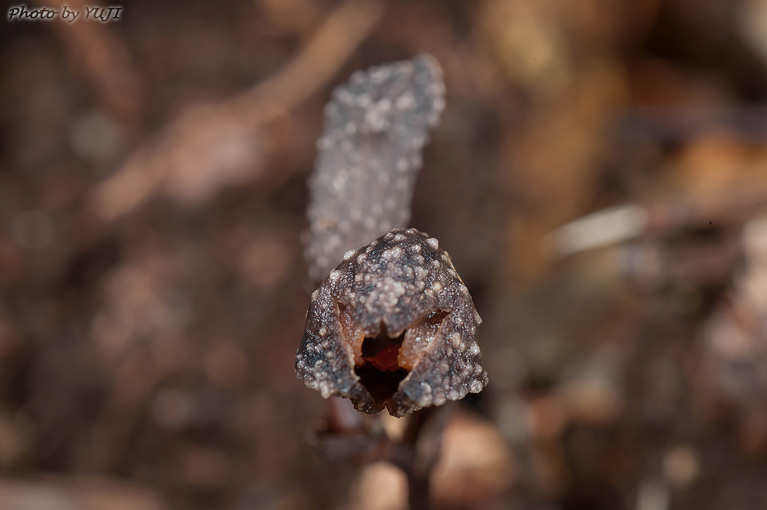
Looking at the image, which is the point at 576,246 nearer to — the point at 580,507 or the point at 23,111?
the point at 580,507

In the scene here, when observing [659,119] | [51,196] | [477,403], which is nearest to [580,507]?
[477,403]

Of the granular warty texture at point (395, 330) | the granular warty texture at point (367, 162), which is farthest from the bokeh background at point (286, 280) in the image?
the granular warty texture at point (395, 330)

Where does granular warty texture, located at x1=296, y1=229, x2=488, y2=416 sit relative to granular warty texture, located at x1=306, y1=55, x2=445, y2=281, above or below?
below

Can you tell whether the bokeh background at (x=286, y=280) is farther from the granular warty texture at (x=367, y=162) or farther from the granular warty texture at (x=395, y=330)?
the granular warty texture at (x=395, y=330)


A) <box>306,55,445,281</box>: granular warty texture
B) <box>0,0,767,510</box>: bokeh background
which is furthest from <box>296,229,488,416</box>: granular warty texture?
<box>0,0,767,510</box>: bokeh background

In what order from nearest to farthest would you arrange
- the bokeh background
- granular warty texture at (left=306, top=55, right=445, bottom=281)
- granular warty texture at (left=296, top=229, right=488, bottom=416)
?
1. granular warty texture at (left=296, top=229, right=488, bottom=416)
2. granular warty texture at (left=306, top=55, right=445, bottom=281)
3. the bokeh background

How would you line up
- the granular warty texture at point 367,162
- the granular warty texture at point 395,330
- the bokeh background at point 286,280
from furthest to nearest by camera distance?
1. the bokeh background at point 286,280
2. the granular warty texture at point 367,162
3. the granular warty texture at point 395,330

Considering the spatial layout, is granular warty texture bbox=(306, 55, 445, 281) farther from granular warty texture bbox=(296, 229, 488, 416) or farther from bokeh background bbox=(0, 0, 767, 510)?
bokeh background bbox=(0, 0, 767, 510)
